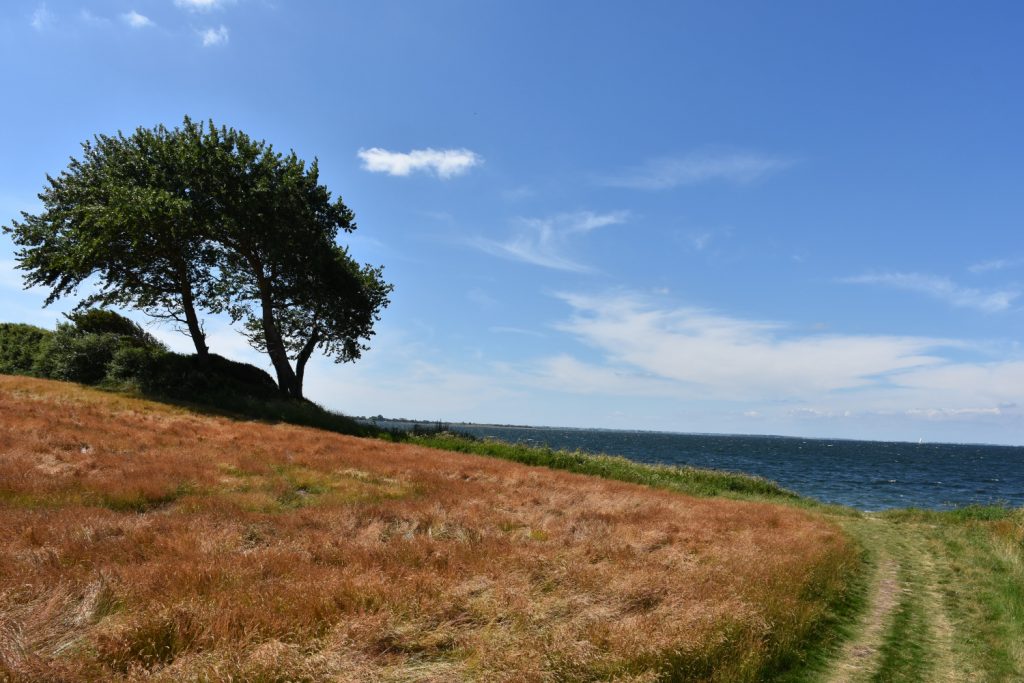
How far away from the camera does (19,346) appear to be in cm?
3912

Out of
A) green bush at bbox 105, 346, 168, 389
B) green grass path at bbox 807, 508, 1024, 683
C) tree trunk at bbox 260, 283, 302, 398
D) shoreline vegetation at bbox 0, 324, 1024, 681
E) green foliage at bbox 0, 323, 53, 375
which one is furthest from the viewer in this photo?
tree trunk at bbox 260, 283, 302, 398

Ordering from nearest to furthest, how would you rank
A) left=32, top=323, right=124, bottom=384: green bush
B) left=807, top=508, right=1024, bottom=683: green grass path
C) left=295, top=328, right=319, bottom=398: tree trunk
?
1. left=807, top=508, right=1024, bottom=683: green grass path
2. left=32, top=323, right=124, bottom=384: green bush
3. left=295, top=328, right=319, bottom=398: tree trunk

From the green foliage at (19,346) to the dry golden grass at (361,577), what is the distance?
25335 millimetres

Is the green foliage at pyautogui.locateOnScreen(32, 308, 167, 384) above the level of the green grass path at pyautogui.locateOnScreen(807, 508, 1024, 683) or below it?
above

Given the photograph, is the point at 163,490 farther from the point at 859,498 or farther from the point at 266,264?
the point at 859,498

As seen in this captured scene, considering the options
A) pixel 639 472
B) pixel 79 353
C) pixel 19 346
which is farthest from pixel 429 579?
pixel 19 346

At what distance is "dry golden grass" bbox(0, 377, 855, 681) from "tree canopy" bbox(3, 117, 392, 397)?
64.5ft

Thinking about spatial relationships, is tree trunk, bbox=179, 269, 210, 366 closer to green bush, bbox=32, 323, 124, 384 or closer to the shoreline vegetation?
green bush, bbox=32, 323, 124, 384

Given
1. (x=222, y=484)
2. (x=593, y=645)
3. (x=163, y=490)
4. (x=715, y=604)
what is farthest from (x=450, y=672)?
(x=222, y=484)

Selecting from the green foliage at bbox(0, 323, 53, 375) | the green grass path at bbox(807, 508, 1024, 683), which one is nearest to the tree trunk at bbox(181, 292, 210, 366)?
the green foliage at bbox(0, 323, 53, 375)

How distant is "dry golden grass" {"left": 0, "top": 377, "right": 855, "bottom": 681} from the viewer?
6.16 meters

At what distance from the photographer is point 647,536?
13.9 metres

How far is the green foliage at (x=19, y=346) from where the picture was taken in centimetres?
3825

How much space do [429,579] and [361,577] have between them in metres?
1.05
